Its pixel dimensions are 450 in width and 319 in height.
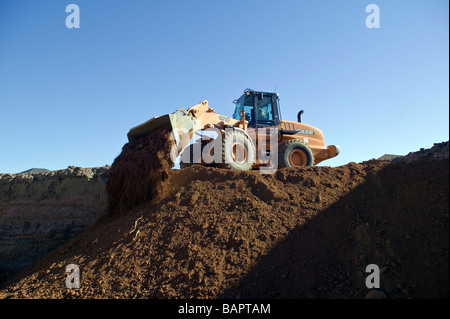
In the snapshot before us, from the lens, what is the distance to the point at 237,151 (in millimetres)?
9016

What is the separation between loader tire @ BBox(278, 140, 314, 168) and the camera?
1015cm

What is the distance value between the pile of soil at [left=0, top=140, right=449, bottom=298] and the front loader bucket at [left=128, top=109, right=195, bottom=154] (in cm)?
68

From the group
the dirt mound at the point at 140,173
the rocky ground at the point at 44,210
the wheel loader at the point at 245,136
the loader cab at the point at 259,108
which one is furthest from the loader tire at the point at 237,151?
the rocky ground at the point at 44,210

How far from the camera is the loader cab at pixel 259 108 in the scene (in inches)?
421

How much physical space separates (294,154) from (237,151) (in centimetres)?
266

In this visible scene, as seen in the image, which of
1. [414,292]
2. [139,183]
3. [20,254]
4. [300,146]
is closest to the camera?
[414,292]

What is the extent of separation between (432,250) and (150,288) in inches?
163

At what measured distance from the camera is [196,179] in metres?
7.39

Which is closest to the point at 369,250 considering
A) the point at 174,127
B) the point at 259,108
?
the point at 174,127

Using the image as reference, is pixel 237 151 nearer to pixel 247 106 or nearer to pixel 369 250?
pixel 247 106

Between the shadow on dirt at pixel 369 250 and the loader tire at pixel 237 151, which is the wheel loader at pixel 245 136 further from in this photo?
the shadow on dirt at pixel 369 250

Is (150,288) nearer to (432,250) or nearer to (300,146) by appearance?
(432,250)

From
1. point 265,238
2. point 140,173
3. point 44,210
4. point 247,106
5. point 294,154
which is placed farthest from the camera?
point 247,106
